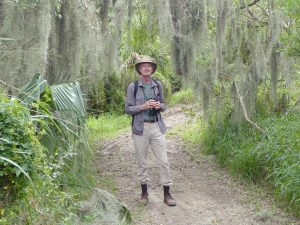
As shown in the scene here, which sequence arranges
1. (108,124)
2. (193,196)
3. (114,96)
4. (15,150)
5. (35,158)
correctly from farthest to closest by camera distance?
(114,96), (108,124), (193,196), (35,158), (15,150)

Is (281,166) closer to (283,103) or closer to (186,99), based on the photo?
(283,103)

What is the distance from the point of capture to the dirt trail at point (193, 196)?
504 cm

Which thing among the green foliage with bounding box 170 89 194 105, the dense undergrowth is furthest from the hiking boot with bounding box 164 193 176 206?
the green foliage with bounding box 170 89 194 105

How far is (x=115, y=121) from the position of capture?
1282cm

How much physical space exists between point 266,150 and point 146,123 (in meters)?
1.82

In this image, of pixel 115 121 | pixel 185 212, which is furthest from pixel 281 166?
pixel 115 121

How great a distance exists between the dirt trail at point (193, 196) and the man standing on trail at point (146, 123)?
0.87 ft

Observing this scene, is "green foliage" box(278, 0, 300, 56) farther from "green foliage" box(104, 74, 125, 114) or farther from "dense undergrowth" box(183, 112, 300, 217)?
"green foliage" box(104, 74, 125, 114)

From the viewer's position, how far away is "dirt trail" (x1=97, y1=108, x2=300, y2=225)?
5.04 metres

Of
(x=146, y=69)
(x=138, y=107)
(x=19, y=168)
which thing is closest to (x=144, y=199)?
(x=138, y=107)

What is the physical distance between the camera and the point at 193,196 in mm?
5922

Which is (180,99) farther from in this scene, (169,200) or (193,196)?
(169,200)

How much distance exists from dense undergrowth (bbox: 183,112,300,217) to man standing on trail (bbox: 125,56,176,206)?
1229mm

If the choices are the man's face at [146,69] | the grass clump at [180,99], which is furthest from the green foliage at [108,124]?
the man's face at [146,69]
